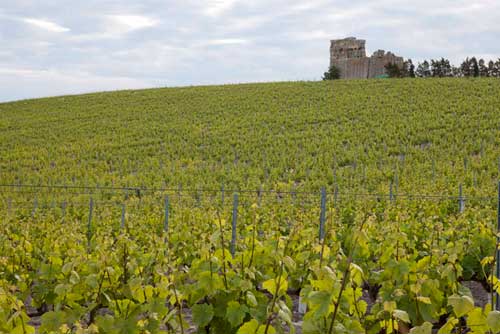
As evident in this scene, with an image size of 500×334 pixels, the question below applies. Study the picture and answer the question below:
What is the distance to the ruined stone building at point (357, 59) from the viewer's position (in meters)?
93.0

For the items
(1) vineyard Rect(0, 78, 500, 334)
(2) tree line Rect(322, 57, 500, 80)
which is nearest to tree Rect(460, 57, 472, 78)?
(2) tree line Rect(322, 57, 500, 80)

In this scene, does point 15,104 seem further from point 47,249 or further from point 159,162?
point 47,249

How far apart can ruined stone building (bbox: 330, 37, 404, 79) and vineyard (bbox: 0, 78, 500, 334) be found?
138 feet

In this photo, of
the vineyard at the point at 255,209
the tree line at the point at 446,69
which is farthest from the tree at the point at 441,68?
the vineyard at the point at 255,209

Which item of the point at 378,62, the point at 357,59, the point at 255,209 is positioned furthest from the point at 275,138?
the point at 357,59

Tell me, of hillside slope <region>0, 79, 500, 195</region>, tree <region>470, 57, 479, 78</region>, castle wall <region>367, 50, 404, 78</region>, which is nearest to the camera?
hillside slope <region>0, 79, 500, 195</region>

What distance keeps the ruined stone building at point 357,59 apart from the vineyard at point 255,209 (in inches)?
1660

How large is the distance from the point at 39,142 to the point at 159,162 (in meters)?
11.8

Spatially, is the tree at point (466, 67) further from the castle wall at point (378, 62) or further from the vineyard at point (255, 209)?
the vineyard at point (255, 209)

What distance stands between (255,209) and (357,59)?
94151mm

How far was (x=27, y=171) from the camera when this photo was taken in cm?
3086

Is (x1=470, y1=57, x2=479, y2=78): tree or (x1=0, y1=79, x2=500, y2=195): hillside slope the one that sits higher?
(x1=470, y1=57, x2=479, y2=78): tree

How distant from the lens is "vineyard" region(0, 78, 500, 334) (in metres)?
4.04

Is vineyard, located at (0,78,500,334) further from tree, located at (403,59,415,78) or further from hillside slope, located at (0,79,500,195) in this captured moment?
tree, located at (403,59,415,78)
